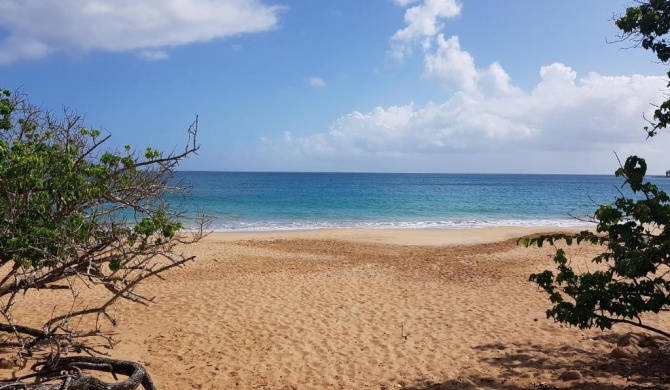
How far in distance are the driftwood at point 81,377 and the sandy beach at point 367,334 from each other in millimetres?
1515

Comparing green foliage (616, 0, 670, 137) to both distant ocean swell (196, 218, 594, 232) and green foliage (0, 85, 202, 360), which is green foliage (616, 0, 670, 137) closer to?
green foliage (0, 85, 202, 360)

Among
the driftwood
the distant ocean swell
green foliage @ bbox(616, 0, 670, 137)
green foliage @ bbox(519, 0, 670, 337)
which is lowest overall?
the distant ocean swell

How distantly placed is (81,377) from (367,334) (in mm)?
5625

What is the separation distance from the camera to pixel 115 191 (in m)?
5.72

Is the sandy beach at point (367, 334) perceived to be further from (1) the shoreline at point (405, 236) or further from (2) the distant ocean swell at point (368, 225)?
(2) the distant ocean swell at point (368, 225)

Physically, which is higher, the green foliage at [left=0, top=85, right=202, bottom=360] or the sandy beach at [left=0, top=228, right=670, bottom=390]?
the green foliage at [left=0, top=85, right=202, bottom=360]

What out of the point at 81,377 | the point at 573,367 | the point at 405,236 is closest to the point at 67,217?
the point at 81,377

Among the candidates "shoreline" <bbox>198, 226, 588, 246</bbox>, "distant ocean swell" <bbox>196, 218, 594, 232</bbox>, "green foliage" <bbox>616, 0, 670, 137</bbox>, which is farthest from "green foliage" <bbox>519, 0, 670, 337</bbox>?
"distant ocean swell" <bbox>196, 218, 594, 232</bbox>

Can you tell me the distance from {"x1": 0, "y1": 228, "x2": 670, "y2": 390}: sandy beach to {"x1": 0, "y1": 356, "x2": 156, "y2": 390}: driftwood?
1.51m

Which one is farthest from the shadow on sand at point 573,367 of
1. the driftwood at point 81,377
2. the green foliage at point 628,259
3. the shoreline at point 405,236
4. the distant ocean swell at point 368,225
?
the distant ocean swell at point 368,225

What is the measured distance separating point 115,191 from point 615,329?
29.9ft

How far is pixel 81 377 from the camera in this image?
14.9 ft

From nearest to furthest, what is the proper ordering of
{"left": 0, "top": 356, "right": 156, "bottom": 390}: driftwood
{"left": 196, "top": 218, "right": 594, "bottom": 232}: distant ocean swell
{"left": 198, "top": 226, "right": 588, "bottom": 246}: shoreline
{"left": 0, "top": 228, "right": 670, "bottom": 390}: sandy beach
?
{"left": 0, "top": 356, "right": 156, "bottom": 390}: driftwood, {"left": 0, "top": 228, "right": 670, "bottom": 390}: sandy beach, {"left": 198, "top": 226, "right": 588, "bottom": 246}: shoreline, {"left": 196, "top": 218, "right": 594, "bottom": 232}: distant ocean swell

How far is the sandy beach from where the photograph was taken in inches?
282
